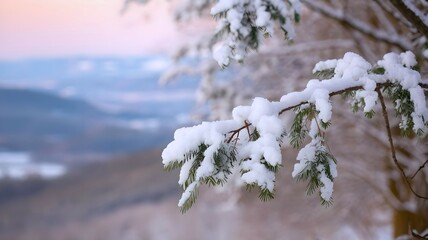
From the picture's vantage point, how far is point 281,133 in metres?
2.25

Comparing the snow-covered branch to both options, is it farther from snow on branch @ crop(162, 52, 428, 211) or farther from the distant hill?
the distant hill

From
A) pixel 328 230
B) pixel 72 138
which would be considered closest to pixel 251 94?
pixel 328 230

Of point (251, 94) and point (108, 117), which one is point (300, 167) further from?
point (108, 117)

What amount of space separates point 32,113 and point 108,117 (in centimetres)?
936

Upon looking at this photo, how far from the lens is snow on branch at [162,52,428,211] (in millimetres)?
2254

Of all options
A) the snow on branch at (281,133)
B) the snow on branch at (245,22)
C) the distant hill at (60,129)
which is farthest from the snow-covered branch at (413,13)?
the distant hill at (60,129)

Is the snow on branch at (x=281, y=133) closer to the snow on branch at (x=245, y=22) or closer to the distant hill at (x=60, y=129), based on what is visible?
the snow on branch at (x=245, y=22)

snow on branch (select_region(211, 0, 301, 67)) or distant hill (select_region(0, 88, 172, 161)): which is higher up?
snow on branch (select_region(211, 0, 301, 67))

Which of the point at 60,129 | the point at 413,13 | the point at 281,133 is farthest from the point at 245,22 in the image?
the point at 60,129

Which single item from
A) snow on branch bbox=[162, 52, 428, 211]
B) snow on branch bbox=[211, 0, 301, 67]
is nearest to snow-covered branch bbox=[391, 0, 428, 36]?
snow on branch bbox=[162, 52, 428, 211]

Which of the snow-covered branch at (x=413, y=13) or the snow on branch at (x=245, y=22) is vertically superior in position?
the snow on branch at (x=245, y=22)

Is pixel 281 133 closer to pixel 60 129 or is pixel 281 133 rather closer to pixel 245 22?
pixel 245 22

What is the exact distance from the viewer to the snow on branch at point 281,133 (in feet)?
7.39

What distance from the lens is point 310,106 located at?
2416 mm
